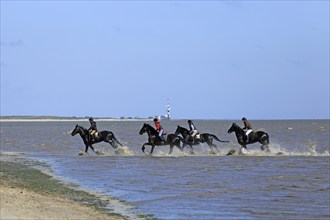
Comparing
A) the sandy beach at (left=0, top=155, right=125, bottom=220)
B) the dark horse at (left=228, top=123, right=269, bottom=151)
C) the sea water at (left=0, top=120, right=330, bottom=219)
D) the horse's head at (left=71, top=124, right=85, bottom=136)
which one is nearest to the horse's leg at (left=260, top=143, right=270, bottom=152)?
the dark horse at (left=228, top=123, right=269, bottom=151)

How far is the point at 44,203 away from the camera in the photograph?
14.3 m

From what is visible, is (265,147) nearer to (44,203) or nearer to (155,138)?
(155,138)

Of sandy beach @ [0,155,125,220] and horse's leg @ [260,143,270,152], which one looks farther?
horse's leg @ [260,143,270,152]

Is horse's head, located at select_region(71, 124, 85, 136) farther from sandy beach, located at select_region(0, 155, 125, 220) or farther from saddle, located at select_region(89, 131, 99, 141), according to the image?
sandy beach, located at select_region(0, 155, 125, 220)

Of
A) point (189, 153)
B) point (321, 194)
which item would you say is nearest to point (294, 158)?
point (189, 153)

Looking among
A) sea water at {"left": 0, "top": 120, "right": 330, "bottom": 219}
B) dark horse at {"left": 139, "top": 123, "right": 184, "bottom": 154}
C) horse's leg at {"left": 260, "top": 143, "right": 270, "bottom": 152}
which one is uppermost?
dark horse at {"left": 139, "top": 123, "right": 184, "bottom": 154}

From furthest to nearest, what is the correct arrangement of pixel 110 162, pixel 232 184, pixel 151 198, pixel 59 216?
pixel 110 162
pixel 232 184
pixel 151 198
pixel 59 216

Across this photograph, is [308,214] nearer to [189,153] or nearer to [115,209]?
[115,209]

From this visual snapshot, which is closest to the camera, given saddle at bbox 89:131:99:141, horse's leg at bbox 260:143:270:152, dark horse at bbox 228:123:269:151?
dark horse at bbox 228:123:269:151

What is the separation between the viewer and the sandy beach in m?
12.5

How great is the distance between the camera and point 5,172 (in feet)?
78.0

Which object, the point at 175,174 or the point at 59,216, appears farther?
the point at 175,174

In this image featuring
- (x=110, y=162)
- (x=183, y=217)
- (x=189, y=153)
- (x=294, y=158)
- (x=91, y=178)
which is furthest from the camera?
(x=189, y=153)

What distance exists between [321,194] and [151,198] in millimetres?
4406
